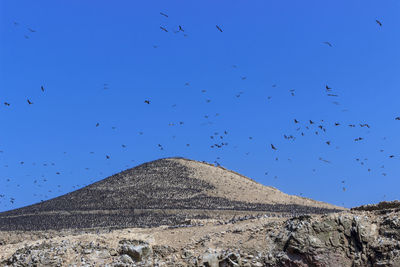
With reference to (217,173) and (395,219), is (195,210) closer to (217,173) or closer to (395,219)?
(217,173)

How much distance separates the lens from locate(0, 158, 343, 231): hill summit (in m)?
28.4

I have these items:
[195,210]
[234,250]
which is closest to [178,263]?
[234,250]

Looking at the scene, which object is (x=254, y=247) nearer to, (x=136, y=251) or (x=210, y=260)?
(x=210, y=260)

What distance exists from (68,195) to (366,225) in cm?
3150

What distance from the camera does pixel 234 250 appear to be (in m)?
12.2

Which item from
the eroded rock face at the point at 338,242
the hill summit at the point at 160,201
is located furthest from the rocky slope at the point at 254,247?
the hill summit at the point at 160,201

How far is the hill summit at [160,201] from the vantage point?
28.4 m

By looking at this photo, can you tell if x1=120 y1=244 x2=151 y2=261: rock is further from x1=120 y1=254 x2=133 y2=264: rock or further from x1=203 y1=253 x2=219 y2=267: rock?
x1=203 y1=253 x2=219 y2=267: rock

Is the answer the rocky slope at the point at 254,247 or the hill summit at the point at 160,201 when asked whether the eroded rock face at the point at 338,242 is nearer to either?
the rocky slope at the point at 254,247

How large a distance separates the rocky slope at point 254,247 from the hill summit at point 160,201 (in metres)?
12.2

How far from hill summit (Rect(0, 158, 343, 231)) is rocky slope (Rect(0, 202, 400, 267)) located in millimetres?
12188

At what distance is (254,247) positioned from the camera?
12.4 m

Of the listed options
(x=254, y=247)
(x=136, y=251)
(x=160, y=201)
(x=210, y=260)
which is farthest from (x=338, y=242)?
(x=160, y=201)

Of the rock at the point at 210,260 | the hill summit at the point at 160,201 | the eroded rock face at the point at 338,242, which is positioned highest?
the eroded rock face at the point at 338,242
